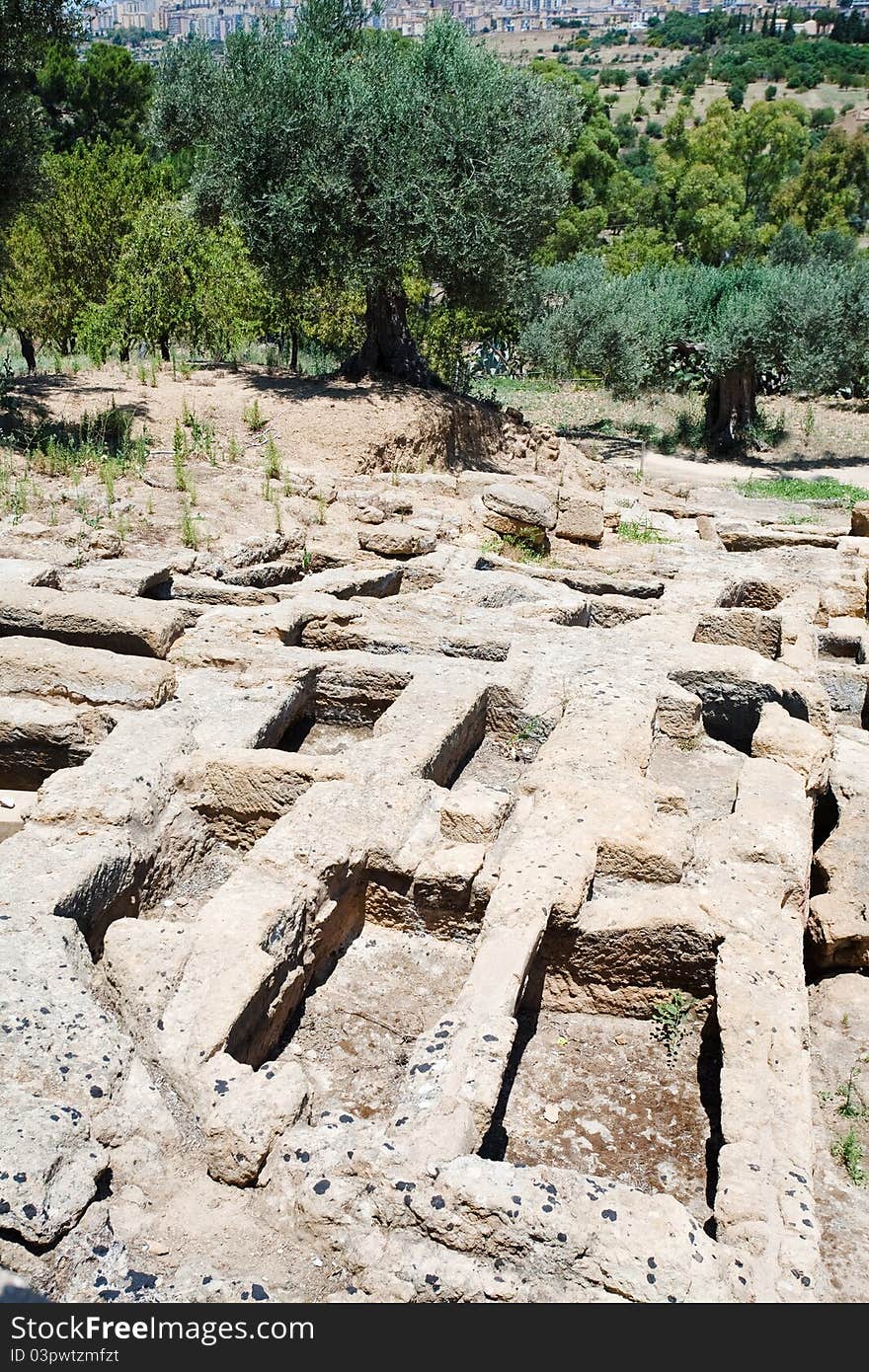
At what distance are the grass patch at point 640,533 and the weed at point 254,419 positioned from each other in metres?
5.13

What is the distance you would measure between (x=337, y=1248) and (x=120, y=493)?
10.00 metres

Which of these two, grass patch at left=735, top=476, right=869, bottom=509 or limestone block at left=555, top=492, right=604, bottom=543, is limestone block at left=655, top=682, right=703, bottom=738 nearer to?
limestone block at left=555, top=492, right=604, bottom=543

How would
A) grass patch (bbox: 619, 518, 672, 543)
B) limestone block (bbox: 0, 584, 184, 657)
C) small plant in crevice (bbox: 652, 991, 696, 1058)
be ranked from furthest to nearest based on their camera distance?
grass patch (bbox: 619, 518, 672, 543) → limestone block (bbox: 0, 584, 184, 657) → small plant in crevice (bbox: 652, 991, 696, 1058)

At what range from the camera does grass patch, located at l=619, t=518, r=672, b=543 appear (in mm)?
14118

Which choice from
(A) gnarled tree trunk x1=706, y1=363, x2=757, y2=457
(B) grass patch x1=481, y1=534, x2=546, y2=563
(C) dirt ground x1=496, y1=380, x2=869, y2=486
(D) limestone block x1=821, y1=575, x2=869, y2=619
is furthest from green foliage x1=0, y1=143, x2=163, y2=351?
(D) limestone block x1=821, y1=575, x2=869, y2=619

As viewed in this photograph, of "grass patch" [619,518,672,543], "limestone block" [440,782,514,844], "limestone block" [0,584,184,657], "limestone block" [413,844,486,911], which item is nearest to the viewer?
"limestone block" [413,844,486,911]

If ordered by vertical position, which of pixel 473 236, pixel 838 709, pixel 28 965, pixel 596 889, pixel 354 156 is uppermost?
pixel 354 156

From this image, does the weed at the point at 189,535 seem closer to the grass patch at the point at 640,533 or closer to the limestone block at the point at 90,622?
the limestone block at the point at 90,622

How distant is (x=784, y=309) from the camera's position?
23484mm

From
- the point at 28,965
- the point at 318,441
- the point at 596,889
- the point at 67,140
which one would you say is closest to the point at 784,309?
the point at 318,441

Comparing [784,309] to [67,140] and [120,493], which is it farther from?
[67,140]

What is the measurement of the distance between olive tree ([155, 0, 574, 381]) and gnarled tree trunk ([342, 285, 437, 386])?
8 centimetres

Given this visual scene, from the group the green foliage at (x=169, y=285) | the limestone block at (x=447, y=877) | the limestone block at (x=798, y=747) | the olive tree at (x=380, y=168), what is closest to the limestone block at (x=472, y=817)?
the limestone block at (x=447, y=877)

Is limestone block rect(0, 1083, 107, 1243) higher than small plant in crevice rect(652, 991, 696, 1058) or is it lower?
higher
